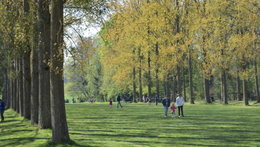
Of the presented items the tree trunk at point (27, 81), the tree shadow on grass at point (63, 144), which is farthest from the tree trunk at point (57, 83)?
the tree trunk at point (27, 81)

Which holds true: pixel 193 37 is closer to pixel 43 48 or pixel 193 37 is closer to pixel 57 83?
pixel 43 48

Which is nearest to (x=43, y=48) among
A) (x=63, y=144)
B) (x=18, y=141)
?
(x=18, y=141)

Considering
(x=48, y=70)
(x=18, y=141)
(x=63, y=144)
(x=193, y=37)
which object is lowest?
(x=18, y=141)

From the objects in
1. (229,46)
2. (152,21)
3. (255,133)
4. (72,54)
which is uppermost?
(152,21)

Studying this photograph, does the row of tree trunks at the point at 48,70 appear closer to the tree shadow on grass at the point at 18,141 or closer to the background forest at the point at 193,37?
the tree shadow on grass at the point at 18,141

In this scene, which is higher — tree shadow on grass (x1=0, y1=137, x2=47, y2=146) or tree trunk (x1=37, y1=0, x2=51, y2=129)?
tree trunk (x1=37, y1=0, x2=51, y2=129)

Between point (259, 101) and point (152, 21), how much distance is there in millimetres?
18741

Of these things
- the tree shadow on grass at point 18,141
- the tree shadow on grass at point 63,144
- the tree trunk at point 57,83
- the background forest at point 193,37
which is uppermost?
the background forest at point 193,37

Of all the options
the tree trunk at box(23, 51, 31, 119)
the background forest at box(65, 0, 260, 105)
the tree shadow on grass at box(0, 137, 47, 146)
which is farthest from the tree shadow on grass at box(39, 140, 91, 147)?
the background forest at box(65, 0, 260, 105)

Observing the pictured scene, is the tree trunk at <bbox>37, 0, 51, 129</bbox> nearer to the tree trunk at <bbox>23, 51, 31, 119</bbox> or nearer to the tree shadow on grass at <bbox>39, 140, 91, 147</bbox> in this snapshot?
the tree shadow on grass at <bbox>39, 140, 91, 147</bbox>

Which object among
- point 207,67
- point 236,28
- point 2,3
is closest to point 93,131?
point 2,3

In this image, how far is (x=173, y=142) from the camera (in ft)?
45.0

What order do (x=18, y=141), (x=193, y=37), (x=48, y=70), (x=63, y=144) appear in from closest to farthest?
(x=63, y=144) < (x=18, y=141) < (x=48, y=70) < (x=193, y=37)

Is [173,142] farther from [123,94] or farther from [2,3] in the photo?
[123,94]
